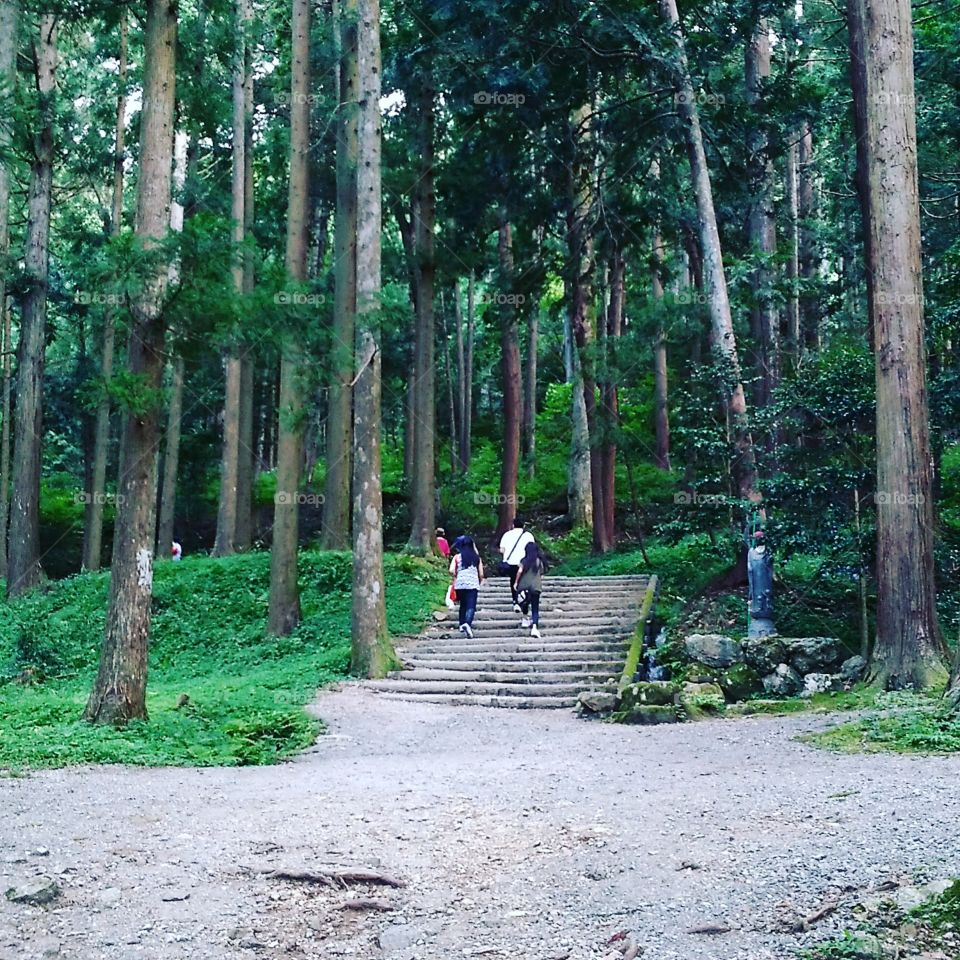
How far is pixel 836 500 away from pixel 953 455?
1496 cm

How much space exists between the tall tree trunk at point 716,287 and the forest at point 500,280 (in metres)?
0.06

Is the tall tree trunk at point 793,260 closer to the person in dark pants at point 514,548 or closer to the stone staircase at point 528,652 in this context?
the stone staircase at point 528,652

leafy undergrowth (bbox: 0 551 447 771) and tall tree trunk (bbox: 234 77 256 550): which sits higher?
tall tree trunk (bbox: 234 77 256 550)

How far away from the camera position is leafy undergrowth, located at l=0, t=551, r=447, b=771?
32.1 feet

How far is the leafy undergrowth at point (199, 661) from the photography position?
9781 mm

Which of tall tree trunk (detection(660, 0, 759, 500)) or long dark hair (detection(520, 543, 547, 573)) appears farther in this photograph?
tall tree trunk (detection(660, 0, 759, 500))

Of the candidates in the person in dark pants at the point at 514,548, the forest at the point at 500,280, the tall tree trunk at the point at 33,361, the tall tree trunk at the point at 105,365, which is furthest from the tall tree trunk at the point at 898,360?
the tall tree trunk at the point at 33,361

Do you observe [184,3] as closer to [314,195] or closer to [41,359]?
[314,195]

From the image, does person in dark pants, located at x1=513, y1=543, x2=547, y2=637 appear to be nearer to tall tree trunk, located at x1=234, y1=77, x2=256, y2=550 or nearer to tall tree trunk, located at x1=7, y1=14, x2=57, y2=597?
tall tree trunk, located at x1=234, y1=77, x2=256, y2=550

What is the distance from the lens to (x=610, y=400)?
2500 centimetres

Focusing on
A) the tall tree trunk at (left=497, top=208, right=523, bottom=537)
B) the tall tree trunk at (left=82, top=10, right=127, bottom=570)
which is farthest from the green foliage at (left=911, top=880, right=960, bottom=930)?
the tall tree trunk at (left=82, top=10, right=127, bottom=570)

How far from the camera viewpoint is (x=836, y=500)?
47.7 ft

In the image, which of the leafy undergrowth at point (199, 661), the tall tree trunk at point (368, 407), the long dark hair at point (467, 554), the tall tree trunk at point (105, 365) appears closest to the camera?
the leafy undergrowth at point (199, 661)

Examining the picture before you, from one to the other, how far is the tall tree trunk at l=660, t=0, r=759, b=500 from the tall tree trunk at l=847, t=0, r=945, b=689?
5029 millimetres
